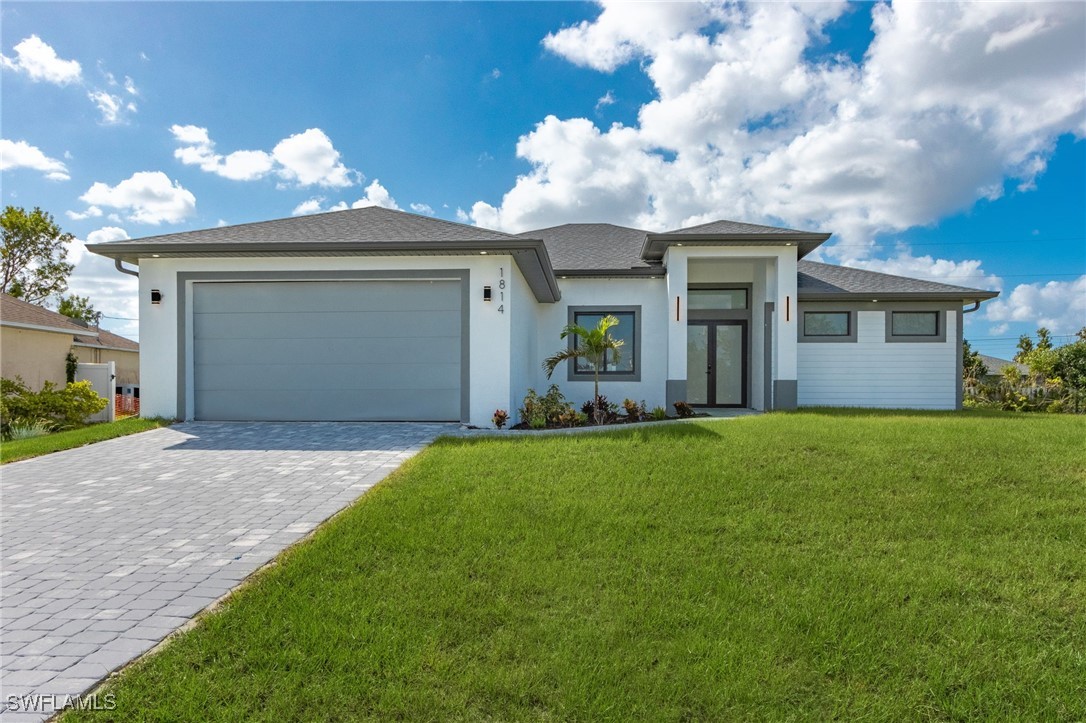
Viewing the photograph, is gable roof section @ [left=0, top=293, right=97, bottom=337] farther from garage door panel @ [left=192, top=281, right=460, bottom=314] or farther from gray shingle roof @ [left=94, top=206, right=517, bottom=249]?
garage door panel @ [left=192, top=281, right=460, bottom=314]

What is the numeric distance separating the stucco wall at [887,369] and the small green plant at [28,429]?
16694 mm

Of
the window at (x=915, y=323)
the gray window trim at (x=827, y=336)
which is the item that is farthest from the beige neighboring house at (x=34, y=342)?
the window at (x=915, y=323)

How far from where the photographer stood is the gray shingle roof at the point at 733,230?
10625 mm

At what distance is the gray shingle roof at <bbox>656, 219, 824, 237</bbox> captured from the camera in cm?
1062

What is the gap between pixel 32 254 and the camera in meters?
21.8

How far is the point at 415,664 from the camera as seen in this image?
241cm

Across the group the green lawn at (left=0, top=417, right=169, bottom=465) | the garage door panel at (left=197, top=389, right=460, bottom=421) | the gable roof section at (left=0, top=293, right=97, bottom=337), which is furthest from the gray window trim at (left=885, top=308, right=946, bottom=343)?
the gable roof section at (left=0, top=293, right=97, bottom=337)

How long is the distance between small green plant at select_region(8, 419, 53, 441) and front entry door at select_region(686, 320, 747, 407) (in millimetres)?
14089

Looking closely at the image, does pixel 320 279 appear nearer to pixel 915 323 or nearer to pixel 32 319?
pixel 32 319

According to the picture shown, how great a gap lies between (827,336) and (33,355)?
21.0 metres

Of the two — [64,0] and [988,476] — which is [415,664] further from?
[64,0]

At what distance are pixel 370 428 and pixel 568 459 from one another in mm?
4405

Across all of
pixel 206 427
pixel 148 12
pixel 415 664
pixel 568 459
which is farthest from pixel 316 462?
pixel 148 12

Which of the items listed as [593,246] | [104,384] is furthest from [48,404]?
[593,246]
